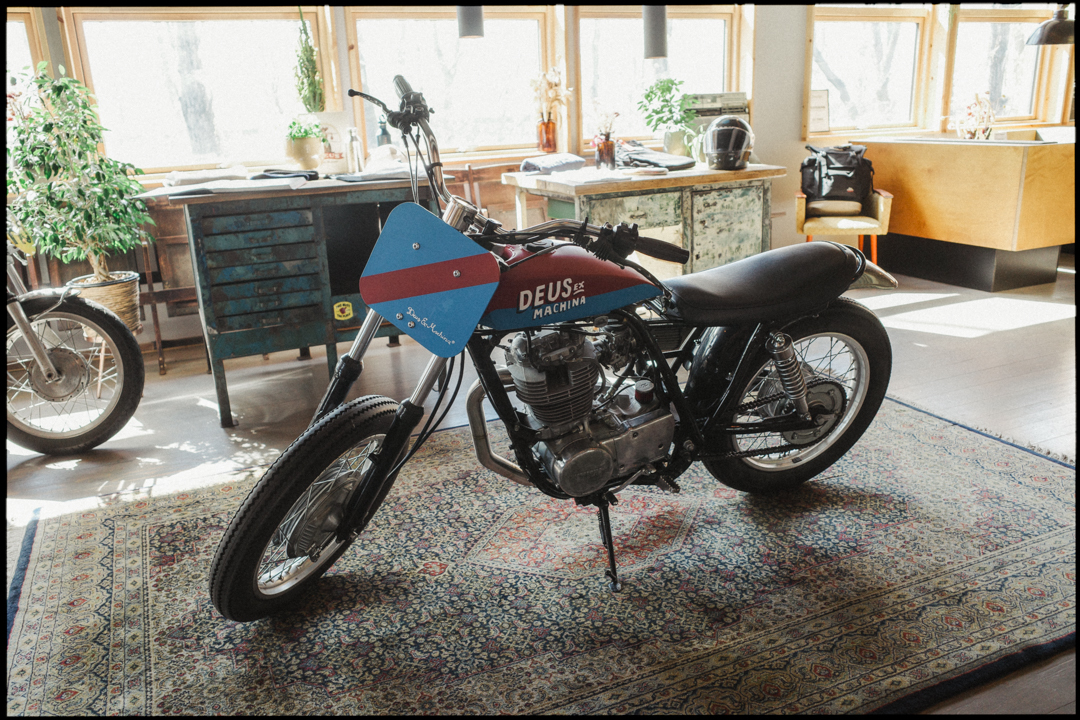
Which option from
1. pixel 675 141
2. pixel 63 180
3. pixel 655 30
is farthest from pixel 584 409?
pixel 655 30

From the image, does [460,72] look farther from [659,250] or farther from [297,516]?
[297,516]

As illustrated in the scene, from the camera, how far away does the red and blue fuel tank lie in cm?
166

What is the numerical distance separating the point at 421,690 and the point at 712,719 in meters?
0.60

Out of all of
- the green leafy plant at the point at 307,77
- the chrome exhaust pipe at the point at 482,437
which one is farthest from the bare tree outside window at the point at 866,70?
the chrome exhaust pipe at the point at 482,437

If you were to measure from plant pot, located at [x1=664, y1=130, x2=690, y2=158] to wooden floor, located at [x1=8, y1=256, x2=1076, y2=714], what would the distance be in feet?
4.95

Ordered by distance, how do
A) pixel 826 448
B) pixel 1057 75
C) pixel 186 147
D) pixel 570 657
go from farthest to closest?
pixel 1057 75 → pixel 186 147 → pixel 826 448 → pixel 570 657

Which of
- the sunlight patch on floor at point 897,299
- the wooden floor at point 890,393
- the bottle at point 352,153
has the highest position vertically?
the bottle at point 352,153

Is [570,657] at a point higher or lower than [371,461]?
lower

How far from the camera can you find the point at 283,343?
3.11 meters

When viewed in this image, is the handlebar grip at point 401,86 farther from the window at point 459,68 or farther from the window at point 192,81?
the window at point 459,68

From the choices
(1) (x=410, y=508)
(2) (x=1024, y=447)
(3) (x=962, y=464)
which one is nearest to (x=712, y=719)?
(1) (x=410, y=508)

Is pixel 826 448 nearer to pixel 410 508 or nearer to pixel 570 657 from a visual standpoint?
pixel 570 657

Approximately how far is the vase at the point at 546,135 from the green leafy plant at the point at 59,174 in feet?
8.41

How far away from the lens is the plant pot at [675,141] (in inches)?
193
